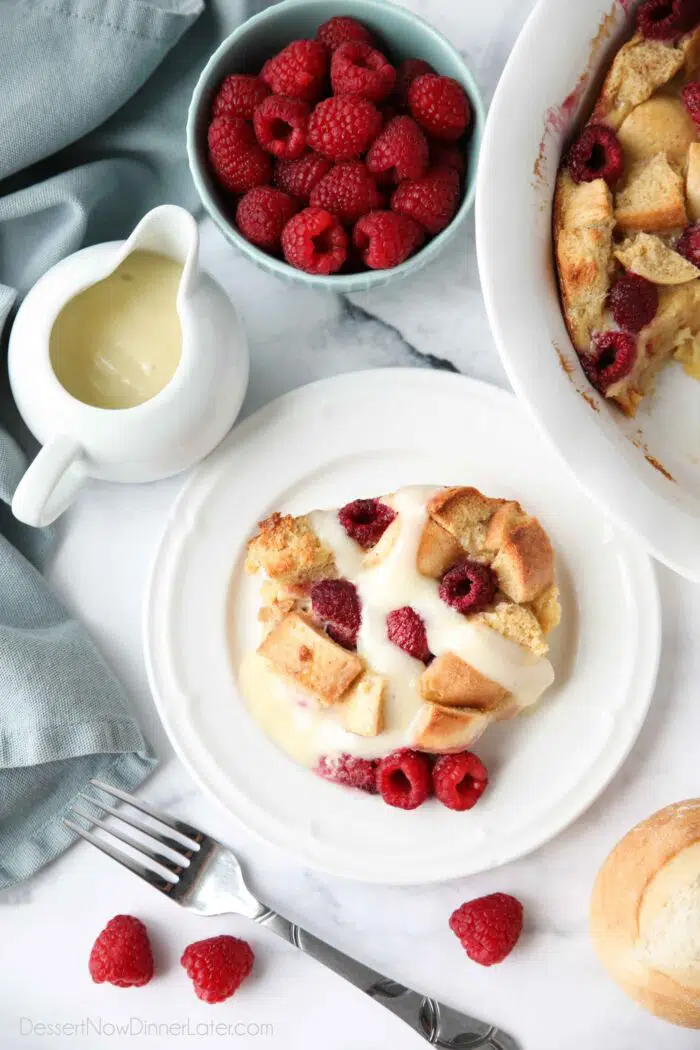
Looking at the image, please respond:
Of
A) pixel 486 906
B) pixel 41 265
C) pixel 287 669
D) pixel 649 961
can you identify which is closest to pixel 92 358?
pixel 41 265

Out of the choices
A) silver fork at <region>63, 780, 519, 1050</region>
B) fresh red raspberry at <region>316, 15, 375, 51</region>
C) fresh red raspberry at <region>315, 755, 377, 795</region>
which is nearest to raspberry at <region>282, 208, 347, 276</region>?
fresh red raspberry at <region>316, 15, 375, 51</region>

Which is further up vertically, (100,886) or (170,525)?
(170,525)

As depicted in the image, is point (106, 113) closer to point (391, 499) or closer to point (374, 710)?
point (391, 499)

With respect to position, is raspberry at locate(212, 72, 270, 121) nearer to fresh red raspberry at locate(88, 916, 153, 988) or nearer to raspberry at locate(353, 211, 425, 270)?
raspberry at locate(353, 211, 425, 270)

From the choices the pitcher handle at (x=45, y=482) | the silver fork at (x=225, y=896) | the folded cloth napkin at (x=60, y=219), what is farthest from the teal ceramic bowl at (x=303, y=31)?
the silver fork at (x=225, y=896)

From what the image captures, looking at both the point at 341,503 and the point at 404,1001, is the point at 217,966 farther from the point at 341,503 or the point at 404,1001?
the point at 341,503

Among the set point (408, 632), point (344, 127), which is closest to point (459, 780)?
point (408, 632)

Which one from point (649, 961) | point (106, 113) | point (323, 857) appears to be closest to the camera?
point (649, 961)
